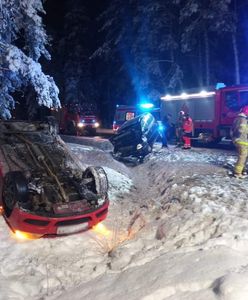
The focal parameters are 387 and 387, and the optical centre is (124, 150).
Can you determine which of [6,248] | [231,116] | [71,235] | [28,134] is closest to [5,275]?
[6,248]

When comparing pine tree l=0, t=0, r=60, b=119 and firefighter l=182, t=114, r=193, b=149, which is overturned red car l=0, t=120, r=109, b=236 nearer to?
pine tree l=0, t=0, r=60, b=119

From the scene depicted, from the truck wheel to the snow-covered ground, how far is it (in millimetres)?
717

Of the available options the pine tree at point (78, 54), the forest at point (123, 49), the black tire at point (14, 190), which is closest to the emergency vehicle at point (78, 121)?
the forest at point (123, 49)

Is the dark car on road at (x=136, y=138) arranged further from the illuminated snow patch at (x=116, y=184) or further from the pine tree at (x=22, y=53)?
the pine tree at (x=22, y=53)

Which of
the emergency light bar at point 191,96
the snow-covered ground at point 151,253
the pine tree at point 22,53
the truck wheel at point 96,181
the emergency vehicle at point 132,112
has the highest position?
the pine tree at point 22,53

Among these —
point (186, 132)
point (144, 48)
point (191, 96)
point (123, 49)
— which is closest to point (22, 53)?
point (186, 132)

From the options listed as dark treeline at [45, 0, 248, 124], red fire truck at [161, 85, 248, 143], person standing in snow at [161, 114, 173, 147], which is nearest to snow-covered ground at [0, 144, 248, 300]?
person standing in snow at [161, 114, 173, 147]

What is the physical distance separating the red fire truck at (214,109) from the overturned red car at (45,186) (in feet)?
34.5

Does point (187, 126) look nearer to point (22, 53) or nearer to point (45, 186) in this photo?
point (22, 53)

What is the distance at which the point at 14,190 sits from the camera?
19.3ft

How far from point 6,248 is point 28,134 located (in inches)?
104

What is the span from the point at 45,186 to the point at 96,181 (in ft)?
2.82

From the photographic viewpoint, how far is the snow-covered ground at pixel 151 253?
4078 millimetres

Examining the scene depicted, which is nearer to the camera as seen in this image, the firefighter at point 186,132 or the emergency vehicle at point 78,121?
the firefighter at point 186,132
